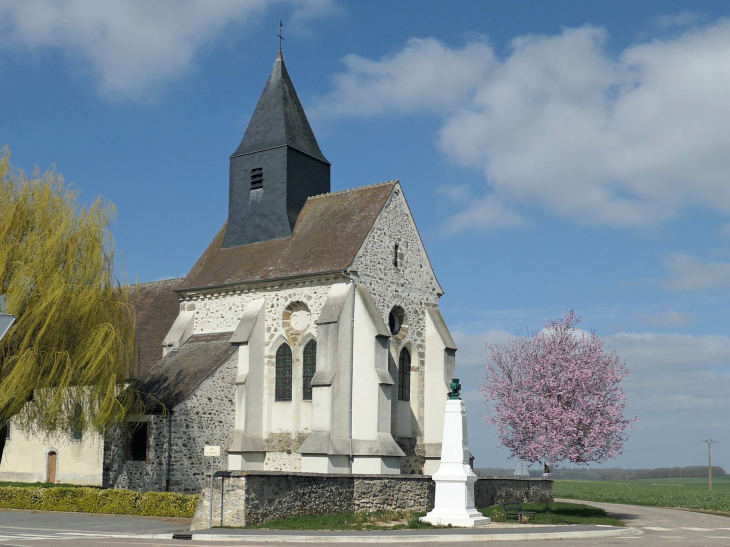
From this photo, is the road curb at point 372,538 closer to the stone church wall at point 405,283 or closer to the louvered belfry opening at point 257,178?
the stone church wall at point 405,283

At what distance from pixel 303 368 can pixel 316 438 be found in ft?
9.40

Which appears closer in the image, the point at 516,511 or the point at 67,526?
Answer: the point at 67,526

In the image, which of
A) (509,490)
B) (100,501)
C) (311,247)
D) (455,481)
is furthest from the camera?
(311,247)

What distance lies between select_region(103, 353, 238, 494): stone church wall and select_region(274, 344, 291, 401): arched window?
1597mm

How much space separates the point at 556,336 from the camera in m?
28.8

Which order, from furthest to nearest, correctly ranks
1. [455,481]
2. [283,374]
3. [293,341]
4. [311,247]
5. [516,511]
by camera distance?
[311,247]
[283,374]
[293,341]
[516,511]
[455,481]

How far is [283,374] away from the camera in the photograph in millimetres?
26781

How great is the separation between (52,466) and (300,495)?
1646 cm

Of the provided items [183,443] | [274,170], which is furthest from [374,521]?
[274,170]

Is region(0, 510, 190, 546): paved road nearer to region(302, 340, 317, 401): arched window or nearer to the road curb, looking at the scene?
the road curb

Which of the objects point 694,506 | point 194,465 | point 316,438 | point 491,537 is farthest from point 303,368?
point 694,506

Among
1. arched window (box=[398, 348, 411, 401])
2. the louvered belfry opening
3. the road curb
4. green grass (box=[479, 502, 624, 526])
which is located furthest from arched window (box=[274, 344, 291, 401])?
the road curb

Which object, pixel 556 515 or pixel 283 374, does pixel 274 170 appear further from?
pixel 556 515

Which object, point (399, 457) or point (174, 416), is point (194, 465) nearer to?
point (174, 416)
